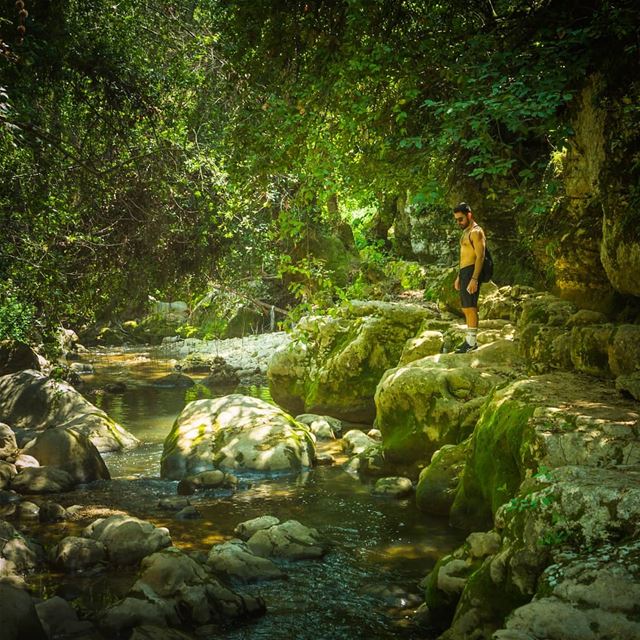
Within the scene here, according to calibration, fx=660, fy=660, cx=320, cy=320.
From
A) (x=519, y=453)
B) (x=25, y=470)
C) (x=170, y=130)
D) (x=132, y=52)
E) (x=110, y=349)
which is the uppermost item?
(x=132, y=52)

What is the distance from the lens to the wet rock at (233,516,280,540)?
7.16 m

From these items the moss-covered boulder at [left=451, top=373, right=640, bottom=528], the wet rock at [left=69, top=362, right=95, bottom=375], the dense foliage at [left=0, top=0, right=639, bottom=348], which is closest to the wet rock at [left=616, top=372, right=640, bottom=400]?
the moss-covered boulder at [left=451, top=373, right=640, bottom=528]

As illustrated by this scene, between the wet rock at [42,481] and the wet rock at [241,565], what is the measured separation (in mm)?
3513

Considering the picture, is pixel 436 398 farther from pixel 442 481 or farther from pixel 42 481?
pixel 42 481

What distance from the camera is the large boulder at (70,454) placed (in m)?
9.41

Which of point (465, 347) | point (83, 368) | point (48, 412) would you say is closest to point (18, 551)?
point (465, 347)

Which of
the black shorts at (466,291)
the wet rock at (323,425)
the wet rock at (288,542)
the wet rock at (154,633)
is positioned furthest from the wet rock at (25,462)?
the black shorts at (466,291)

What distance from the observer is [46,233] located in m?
8.50

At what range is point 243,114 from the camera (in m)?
8.03

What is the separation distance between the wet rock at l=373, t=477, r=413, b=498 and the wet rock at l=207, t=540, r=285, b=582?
262 cm

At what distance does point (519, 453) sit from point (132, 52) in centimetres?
672

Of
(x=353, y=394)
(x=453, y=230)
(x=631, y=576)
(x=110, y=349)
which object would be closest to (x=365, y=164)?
(x=353, y=394)

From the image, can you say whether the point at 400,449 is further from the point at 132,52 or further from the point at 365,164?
the point at 132,52

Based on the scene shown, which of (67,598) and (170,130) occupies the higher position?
(170,130)
